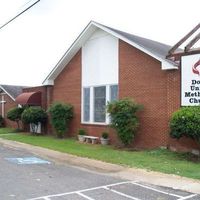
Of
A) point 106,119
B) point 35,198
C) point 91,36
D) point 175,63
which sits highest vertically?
point 91,36

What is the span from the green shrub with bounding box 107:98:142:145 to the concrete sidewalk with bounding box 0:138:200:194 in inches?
113

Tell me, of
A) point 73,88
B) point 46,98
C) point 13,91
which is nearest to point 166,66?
point 73,88

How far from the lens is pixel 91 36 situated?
21156mm

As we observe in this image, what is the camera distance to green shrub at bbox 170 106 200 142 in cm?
1345

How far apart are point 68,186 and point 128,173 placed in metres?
2.64

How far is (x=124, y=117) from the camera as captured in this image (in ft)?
55.5

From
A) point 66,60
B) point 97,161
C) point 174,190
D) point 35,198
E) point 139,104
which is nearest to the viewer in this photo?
point 35,198

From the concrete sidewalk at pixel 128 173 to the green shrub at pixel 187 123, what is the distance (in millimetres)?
2736

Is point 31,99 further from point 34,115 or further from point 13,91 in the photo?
point 13,91

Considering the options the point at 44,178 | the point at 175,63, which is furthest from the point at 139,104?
the point at 44,178

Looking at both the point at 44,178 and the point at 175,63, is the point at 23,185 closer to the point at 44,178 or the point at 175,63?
the point at 44,178

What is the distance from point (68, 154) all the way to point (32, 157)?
1480mm

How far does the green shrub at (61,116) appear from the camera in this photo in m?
22.1

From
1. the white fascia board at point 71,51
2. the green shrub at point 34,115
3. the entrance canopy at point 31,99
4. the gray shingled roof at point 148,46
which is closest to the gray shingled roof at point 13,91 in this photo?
the entrance canopy at point 31,99
